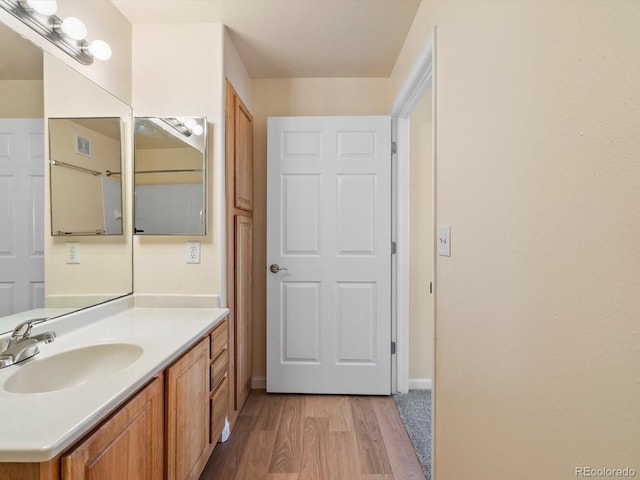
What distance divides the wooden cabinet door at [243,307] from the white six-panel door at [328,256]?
0.15 meters

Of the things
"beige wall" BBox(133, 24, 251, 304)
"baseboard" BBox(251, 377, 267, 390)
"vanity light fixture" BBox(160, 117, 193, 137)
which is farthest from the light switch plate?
"baseboard" BBox(251, 377, 267, 390)

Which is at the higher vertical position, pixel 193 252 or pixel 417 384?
pixel 193 252

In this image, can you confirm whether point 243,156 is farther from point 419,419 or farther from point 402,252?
point 419,419

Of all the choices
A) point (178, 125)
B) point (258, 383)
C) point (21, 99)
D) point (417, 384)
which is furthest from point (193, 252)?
point (417, 384)

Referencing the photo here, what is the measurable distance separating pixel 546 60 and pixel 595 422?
2.45ft

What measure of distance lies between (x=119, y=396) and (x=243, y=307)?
4.30ft

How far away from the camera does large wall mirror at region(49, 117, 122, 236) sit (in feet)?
4.11

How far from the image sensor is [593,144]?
56 cm

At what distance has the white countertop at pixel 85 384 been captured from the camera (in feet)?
2.05

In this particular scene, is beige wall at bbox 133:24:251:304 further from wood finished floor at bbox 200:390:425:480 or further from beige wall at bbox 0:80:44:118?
wood finished floor at bbox 200:390:425:480

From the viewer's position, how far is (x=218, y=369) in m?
1.59

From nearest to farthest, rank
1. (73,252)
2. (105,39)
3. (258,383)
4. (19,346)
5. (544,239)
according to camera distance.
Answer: (544,239) < (19,346) < (73,252) < (105,39) < (258,383)

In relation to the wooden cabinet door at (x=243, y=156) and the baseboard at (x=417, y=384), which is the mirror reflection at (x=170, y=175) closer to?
the wooden cabinet door at (x=243, y=156)

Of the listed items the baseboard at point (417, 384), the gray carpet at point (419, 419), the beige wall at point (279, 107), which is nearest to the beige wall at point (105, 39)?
the beige wall at point (279, 107)
